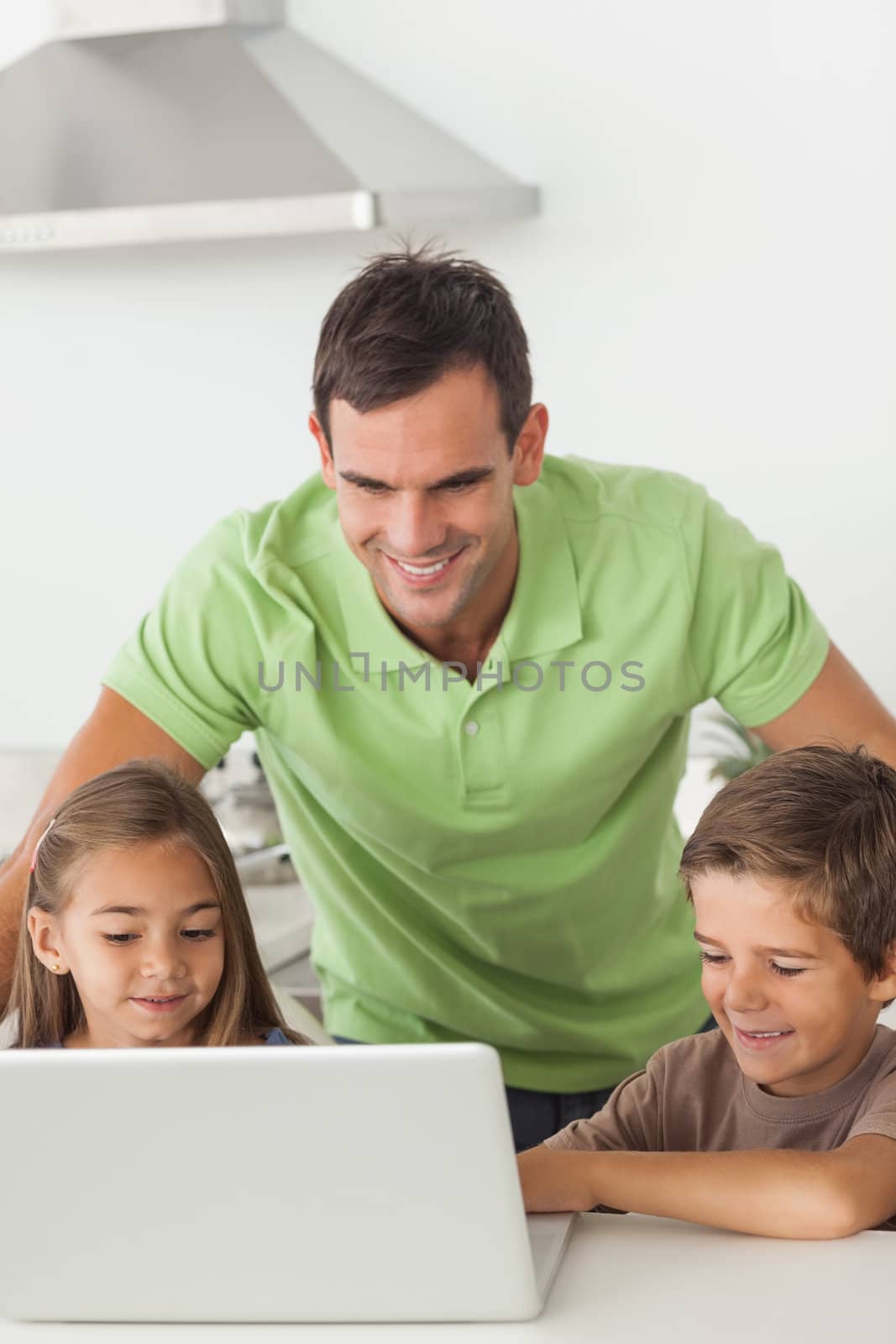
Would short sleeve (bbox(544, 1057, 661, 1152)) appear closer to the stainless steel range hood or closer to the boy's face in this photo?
the boy's face

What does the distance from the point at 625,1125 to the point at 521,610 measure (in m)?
0.52

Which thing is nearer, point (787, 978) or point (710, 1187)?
point (710, 1187)

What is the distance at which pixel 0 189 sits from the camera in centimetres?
270

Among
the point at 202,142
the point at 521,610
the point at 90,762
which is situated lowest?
the point at 90,762

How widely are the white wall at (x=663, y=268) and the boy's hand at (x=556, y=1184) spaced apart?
6.36 ft

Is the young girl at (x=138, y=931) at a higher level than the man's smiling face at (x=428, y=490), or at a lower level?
lower

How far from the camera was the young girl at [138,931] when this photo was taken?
1.30 meters

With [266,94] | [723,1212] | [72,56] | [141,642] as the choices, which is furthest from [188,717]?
[72,56]

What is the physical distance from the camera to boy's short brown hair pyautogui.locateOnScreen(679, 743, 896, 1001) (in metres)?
1.16

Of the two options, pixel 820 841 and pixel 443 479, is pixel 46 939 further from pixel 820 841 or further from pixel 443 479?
pixel 820 841

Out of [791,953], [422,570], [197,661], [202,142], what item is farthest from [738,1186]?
[202,142]

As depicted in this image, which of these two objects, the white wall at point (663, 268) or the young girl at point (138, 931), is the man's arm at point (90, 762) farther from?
the white wall at point (663, 268)

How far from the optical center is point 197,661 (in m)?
1.51

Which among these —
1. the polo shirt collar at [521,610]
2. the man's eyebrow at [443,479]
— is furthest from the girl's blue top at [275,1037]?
the man's eyebrow at [443,479]
